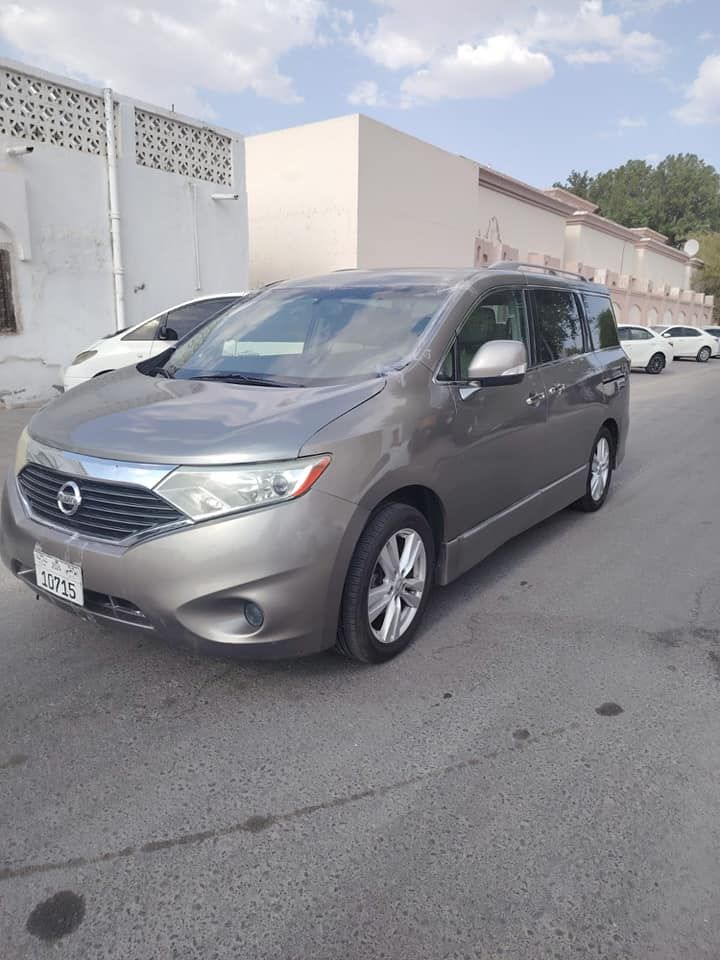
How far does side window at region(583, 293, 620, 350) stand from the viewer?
564 centimetres

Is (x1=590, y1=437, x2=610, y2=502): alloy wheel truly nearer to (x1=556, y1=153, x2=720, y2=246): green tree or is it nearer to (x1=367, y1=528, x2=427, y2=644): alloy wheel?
(x1=367, y1=528, x2=427, y2=644): alloy wheel

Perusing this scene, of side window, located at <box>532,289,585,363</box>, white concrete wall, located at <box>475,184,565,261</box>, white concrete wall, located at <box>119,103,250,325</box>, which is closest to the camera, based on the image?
side window, located at <box>532,289,585,363</box>

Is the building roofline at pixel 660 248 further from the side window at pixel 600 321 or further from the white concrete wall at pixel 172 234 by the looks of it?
the side window at pixel 600 321

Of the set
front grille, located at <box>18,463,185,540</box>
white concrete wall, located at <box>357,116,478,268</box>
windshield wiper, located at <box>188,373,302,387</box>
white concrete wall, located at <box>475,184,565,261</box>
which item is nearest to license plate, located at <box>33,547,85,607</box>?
front grille, located at <box>18,463,185,540</box>

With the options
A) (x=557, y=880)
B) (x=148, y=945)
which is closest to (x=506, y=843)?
(x=557, y=880)

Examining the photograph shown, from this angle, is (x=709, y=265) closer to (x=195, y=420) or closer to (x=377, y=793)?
(x=195, y=420)

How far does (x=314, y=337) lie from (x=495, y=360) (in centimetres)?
95

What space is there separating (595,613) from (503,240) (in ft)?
80.4

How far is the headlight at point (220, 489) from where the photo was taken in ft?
8.86

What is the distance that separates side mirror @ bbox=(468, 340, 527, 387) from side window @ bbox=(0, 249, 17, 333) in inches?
362

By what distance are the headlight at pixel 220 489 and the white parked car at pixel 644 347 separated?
21.5 m

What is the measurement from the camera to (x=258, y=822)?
238 cm

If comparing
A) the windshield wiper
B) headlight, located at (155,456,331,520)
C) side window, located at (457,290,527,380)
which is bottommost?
headlight, located at (155,456,331,520)

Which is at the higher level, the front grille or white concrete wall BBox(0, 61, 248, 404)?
white concrete wall BBox(0, 61, 248, 404)
